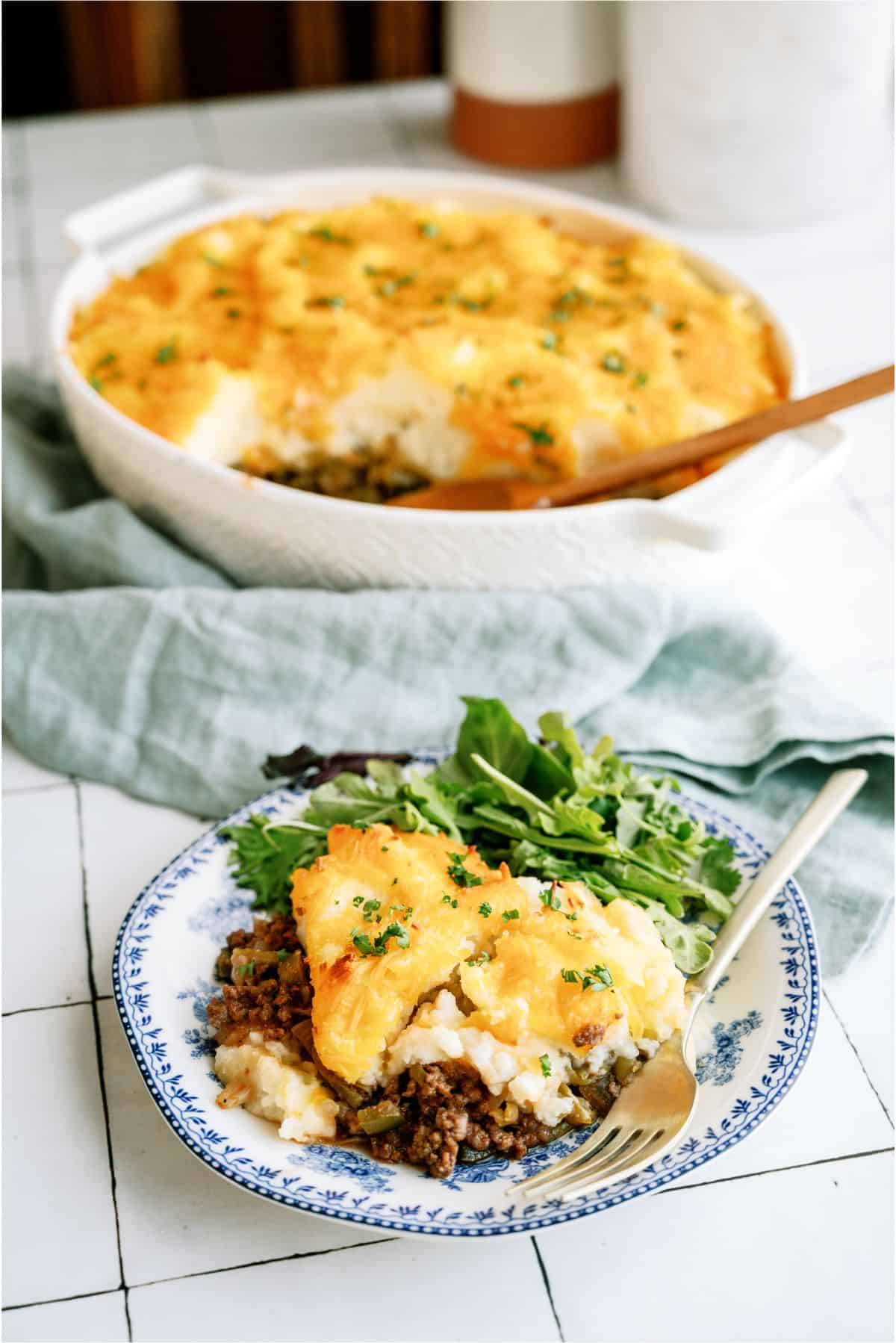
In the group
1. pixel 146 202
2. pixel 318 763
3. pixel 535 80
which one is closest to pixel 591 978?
pixel 318 763

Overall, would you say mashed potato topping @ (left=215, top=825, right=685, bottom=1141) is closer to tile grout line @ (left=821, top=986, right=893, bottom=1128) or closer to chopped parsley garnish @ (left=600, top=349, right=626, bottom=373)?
tile grout line @ (left=821, top=986, right=893, bottom=1128)

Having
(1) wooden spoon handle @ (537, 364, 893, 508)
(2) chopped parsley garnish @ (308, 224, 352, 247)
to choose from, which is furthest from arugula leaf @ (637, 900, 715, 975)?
(2) chopped parsley garnish @ (308, 224, 352, 247)

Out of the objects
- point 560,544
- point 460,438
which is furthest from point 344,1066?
point 460,438

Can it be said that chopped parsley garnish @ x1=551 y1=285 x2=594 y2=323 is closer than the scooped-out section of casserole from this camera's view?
No

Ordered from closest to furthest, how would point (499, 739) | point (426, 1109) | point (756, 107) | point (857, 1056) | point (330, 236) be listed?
point (426, 1109), point (857, 1056), point (499, 739), point (330, 236), point (756, 107)

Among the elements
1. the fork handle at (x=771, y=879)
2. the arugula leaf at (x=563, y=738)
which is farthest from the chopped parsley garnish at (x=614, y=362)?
the fork handle at (x=771, y=879)

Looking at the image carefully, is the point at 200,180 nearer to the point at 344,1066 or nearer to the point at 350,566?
the point at 350,566

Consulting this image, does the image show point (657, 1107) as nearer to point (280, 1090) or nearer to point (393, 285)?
point (280, 1090)
